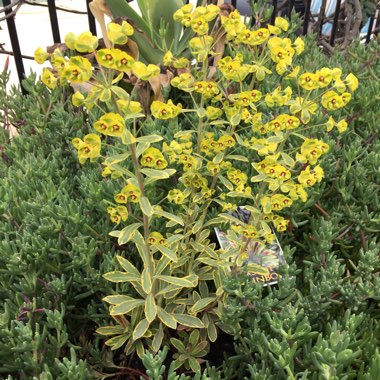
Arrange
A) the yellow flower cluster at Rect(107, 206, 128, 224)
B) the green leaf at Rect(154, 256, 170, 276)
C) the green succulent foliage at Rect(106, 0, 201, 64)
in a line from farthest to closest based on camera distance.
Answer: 1. the green succulent foliage at Rect(106, 0, 201, 64)
2. the green leaf at Rect(154, 256, 170, 276)
3. the yellow flower cluster at Rect(107, 206, 128, 224)

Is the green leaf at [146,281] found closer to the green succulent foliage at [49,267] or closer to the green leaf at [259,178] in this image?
the green succulent foliage at [49,267]

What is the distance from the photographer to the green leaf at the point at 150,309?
1.07 metres

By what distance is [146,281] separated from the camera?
42.2 inches

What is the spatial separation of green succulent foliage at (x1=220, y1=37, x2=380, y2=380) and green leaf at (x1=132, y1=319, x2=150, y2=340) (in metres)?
0.18

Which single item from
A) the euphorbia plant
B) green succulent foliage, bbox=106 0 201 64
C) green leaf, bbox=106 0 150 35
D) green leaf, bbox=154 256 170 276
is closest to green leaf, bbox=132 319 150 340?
the euphorbia plant

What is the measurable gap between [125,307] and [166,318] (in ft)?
0.33

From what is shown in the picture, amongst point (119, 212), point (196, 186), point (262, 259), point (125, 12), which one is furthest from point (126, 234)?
point (125, 12)

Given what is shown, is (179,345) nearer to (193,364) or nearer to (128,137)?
(193,364)

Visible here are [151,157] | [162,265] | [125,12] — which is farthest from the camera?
[125,12]

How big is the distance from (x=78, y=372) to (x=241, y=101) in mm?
688

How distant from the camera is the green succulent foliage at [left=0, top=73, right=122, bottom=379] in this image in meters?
1.08

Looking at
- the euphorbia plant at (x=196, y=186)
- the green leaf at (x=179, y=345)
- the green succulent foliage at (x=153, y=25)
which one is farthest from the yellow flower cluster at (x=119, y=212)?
the green succulent foliage at (x=153, y=25)

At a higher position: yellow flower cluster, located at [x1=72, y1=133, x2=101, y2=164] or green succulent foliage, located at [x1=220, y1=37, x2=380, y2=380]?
yellow flower cluster, located at [x1=72, y1=133, x2=101, y2=164]

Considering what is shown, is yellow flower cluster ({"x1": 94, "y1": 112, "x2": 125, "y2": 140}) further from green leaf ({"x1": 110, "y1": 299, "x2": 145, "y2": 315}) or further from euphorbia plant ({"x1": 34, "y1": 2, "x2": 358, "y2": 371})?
green leaf ({"x1": 110, "y1": 299, "x2": 145, "y2": 315})
